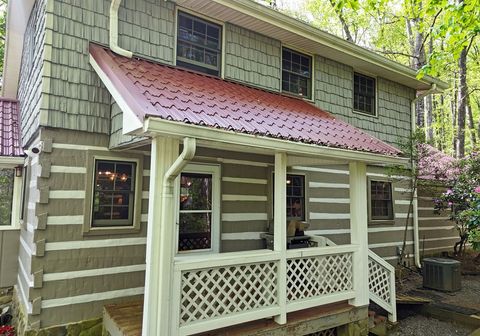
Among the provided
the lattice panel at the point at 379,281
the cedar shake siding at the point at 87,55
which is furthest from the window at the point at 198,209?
the lattice panel at the point at 379,281

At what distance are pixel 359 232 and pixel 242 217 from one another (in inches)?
82.6

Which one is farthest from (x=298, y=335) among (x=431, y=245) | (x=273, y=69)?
(x=431, y=245)

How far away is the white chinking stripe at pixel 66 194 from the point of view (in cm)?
459

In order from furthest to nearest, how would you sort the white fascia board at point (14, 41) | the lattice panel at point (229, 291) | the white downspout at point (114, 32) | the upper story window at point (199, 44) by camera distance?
1. the white fascia board at point (14, 41)
2. the upper story window at point (199, 44)
3. the white downspout at point (114, 32)
4. the lattice panel at point (229, 291)

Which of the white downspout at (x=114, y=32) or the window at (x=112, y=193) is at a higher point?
the white downspout at (x=114, y=32)

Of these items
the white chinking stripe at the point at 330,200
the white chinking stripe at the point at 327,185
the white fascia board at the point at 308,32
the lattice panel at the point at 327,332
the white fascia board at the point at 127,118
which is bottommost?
the lattice panel at the point at 327,332

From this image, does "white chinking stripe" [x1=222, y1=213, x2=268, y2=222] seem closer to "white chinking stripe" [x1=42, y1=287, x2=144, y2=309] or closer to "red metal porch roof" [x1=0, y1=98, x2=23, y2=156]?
"white chinking stripe" [x1=42, y1=287, x2=144, y2=309]

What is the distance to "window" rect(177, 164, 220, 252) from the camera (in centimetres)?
568

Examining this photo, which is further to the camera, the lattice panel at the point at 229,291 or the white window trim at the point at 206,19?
the white window trim at the point at 206,19

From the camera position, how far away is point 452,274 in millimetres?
7535

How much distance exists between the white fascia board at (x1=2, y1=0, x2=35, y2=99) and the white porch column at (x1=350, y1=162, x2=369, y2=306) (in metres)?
6.88

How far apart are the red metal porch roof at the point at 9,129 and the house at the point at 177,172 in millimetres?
211

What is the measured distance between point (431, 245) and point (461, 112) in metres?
5.28

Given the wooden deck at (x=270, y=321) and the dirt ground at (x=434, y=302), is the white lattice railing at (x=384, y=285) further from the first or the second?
the wooden deck at (x=270, y=321)
